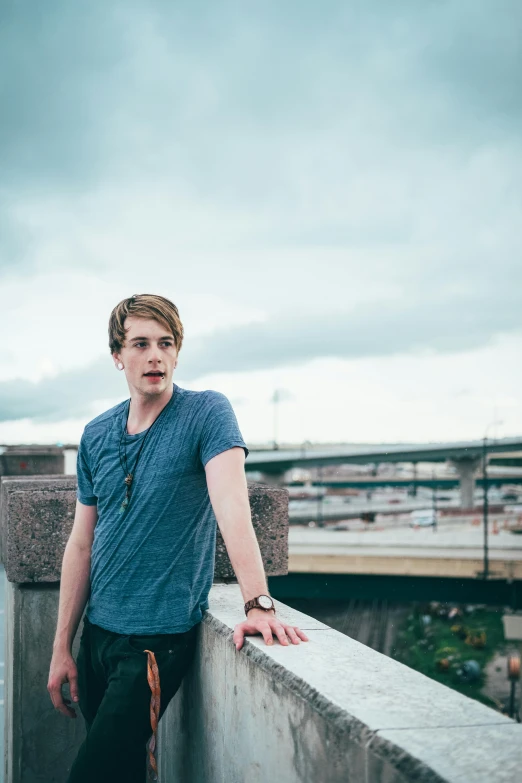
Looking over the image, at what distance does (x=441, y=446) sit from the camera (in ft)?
235

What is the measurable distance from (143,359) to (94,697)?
123cm

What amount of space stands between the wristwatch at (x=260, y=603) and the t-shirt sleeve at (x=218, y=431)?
0.48 m

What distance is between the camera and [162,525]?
255cm

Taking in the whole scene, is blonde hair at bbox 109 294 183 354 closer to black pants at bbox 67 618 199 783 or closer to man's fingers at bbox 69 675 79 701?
Result: black pants at bbox 67 618 199 783

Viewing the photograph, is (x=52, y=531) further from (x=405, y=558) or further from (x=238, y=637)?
(x=405, y=558)

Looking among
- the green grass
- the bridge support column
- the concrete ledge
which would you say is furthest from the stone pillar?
the bridge support column

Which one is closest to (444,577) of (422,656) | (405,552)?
(405,552)

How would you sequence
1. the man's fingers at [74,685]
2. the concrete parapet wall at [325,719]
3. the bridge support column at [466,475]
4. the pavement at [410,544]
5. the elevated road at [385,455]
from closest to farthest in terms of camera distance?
1. the concrete parapet wall at [325,719]
2. the man's fingers at [74,685]
3. the pavement at [410,544]
4. the elevated road at [385,455]
5. the bridge support column at [466,475]

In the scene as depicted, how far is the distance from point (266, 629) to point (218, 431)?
0.67 meters

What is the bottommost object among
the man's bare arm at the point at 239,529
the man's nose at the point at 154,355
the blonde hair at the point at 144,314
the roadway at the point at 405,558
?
the roadway at the point at 405,558

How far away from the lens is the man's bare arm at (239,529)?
7.45 ft

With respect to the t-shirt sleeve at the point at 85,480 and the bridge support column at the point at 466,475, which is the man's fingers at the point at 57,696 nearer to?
the t-shirt sleeve at the point at 85,480

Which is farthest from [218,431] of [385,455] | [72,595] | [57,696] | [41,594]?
[385,455]

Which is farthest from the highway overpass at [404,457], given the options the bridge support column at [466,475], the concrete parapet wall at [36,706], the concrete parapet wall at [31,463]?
the concrete parapet wall at [36,706]
